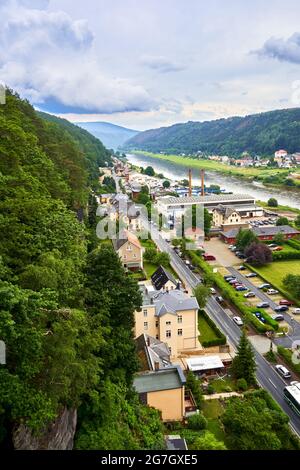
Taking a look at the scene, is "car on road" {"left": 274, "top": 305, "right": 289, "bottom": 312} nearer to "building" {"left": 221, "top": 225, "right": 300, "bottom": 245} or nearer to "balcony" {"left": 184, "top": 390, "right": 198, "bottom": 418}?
"balcony" {"left": 184, "top": 390, "right": 198, "bottom": 418}

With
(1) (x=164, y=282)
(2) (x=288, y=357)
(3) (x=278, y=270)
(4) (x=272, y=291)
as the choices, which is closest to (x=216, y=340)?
(2) (x=288, y=357)

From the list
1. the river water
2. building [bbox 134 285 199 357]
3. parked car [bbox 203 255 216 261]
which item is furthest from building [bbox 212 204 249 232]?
building [bbox 134 285 199 357]

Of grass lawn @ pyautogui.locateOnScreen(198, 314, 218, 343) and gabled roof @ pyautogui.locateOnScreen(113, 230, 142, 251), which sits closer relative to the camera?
grass lawn @ pyautogui.locateOnScreen(198, 314, 218, 343)

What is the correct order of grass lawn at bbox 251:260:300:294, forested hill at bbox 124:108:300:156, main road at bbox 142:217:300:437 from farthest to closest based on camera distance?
forested hill at bbox 124:108:300:156 < grass lawn at bbox 251:260:300:294 < main road at bbox 142:217:300:437

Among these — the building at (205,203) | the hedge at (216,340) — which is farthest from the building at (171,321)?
the building at (205,203)
